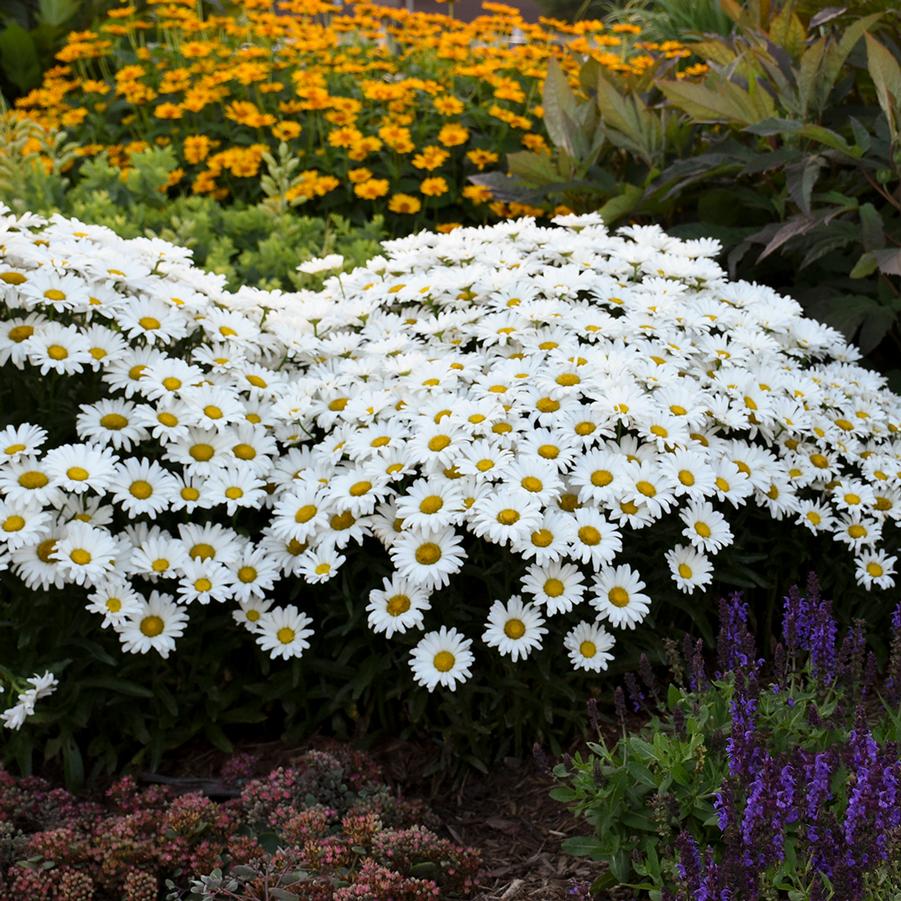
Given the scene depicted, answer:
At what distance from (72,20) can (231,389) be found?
6161 millimetres

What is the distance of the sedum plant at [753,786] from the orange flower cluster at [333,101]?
3.31 meters

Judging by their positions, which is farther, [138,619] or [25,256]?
[25,256]

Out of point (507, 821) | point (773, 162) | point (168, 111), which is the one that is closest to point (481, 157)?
point (168, 111)

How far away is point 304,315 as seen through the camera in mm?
3746

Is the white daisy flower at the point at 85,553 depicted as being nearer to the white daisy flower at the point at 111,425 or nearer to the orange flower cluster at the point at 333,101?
the white daisy flower at the point at 111,425

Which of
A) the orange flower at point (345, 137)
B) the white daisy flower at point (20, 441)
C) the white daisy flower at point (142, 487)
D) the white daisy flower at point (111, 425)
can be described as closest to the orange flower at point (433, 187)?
the orange flower at point (345, 137)

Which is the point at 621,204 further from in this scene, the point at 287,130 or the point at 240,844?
the point at 240,844

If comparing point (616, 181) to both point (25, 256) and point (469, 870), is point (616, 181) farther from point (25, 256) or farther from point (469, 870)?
point (469, 870)

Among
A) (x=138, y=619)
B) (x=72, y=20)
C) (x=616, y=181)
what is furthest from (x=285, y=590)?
(x=72, y=20)

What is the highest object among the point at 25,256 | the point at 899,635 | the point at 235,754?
the point at 25,256

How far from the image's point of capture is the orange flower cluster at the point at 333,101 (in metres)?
5.97

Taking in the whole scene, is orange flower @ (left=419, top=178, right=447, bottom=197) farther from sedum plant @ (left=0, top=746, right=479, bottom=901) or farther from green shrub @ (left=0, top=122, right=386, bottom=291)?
sedum plant @ (left=0, top=746, right=479, bottom=901)

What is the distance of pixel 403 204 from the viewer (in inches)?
231

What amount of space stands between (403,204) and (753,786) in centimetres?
421
